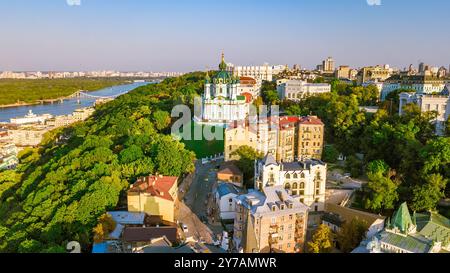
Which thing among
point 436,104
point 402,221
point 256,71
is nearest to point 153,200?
point 402,221

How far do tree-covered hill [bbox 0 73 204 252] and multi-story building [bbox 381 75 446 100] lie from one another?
1100cm

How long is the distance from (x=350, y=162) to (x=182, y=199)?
5005mm

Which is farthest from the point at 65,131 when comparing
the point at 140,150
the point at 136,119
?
the point at 140,150

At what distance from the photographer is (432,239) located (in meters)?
7.17

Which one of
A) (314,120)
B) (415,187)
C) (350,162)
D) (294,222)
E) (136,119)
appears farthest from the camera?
(136,119)

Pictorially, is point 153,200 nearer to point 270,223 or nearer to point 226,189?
point 226,189

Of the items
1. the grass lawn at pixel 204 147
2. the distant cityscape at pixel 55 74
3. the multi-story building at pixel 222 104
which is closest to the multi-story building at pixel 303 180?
the grass lawn at pixel 204 147

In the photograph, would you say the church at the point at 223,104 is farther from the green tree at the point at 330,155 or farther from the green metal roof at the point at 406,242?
the green metal roof at the point at 406,242

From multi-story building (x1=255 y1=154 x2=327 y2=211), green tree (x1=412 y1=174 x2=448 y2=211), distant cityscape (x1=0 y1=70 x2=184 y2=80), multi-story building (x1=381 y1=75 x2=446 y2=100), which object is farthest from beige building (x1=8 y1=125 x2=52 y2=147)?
distant cityscape (x1=0 y1=70 x2=184 y2=80)

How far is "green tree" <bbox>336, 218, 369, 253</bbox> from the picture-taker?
8.03m

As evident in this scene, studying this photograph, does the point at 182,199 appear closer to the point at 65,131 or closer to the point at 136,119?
the point at 136,119

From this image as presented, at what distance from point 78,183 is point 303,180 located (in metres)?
5.43

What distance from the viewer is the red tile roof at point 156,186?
370 inches

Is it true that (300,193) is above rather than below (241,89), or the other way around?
below
